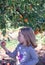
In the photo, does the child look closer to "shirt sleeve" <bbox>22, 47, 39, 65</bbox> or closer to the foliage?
"shirt sleeve" <bbox>22, 47, 39, 65</bbox>

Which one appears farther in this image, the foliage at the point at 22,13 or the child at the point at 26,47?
the foliage at the point at 22,13

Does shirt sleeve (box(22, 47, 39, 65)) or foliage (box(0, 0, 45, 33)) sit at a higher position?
foliage (box(0, 0, 45, 33))

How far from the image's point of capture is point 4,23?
5.46 metres

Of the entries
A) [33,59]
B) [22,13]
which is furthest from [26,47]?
[22,13]

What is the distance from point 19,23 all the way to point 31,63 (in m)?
1.65

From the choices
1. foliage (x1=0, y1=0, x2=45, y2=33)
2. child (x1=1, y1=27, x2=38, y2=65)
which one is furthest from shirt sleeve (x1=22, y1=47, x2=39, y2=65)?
foliage (x1=0, y1=0, x2=45, y2=33)

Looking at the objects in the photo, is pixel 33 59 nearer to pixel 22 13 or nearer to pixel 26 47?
pixel 26 47

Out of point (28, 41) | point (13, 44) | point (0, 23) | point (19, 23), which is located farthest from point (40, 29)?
point (13, 44)

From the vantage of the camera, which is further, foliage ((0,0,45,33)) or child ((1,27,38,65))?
foliage ((0,0,45,33))

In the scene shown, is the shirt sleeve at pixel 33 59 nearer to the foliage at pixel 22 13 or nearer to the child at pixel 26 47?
the child at pixel 26 47

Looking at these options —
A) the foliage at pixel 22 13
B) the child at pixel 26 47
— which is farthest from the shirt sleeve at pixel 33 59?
the foliage at pixel 22 13

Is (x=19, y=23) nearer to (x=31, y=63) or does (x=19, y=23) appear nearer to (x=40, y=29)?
(x=40, y=29)

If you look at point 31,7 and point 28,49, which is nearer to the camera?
point 28,49

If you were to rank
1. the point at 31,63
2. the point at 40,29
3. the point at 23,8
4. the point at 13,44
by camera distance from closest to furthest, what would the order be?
the point at 31,63, the point at 23,8, the point at 40,29, the point at 13,44
